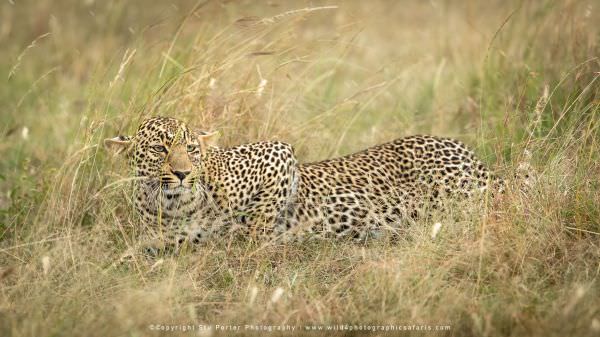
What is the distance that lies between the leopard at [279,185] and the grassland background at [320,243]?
24 centimetres

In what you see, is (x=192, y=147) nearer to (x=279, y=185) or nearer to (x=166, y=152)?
(x=166, y=152)

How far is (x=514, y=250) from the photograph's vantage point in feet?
19.5

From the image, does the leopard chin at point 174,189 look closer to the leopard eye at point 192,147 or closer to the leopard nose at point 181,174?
the leopard nose at point 181,174

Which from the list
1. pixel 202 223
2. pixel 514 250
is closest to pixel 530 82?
pixel 514 250

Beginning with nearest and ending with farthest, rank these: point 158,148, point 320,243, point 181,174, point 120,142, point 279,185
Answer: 1. point 181,174
2. point 158,148
3. point 120,142
4. point 320,243
5. point 279,185

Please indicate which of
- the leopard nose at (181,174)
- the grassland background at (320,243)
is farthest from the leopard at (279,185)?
the grassland background at (320,243)

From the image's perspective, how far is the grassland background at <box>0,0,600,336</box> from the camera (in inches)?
215

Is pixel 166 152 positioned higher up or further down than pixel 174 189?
higher up

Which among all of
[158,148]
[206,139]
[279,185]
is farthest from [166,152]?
[279,185]

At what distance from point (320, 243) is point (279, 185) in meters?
0.64

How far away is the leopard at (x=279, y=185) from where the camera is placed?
21.9 feet

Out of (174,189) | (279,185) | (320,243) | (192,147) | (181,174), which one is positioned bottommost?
(320,243)

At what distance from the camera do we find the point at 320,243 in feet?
23.2

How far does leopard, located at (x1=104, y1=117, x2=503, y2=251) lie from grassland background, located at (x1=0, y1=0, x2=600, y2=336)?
0.24 m
